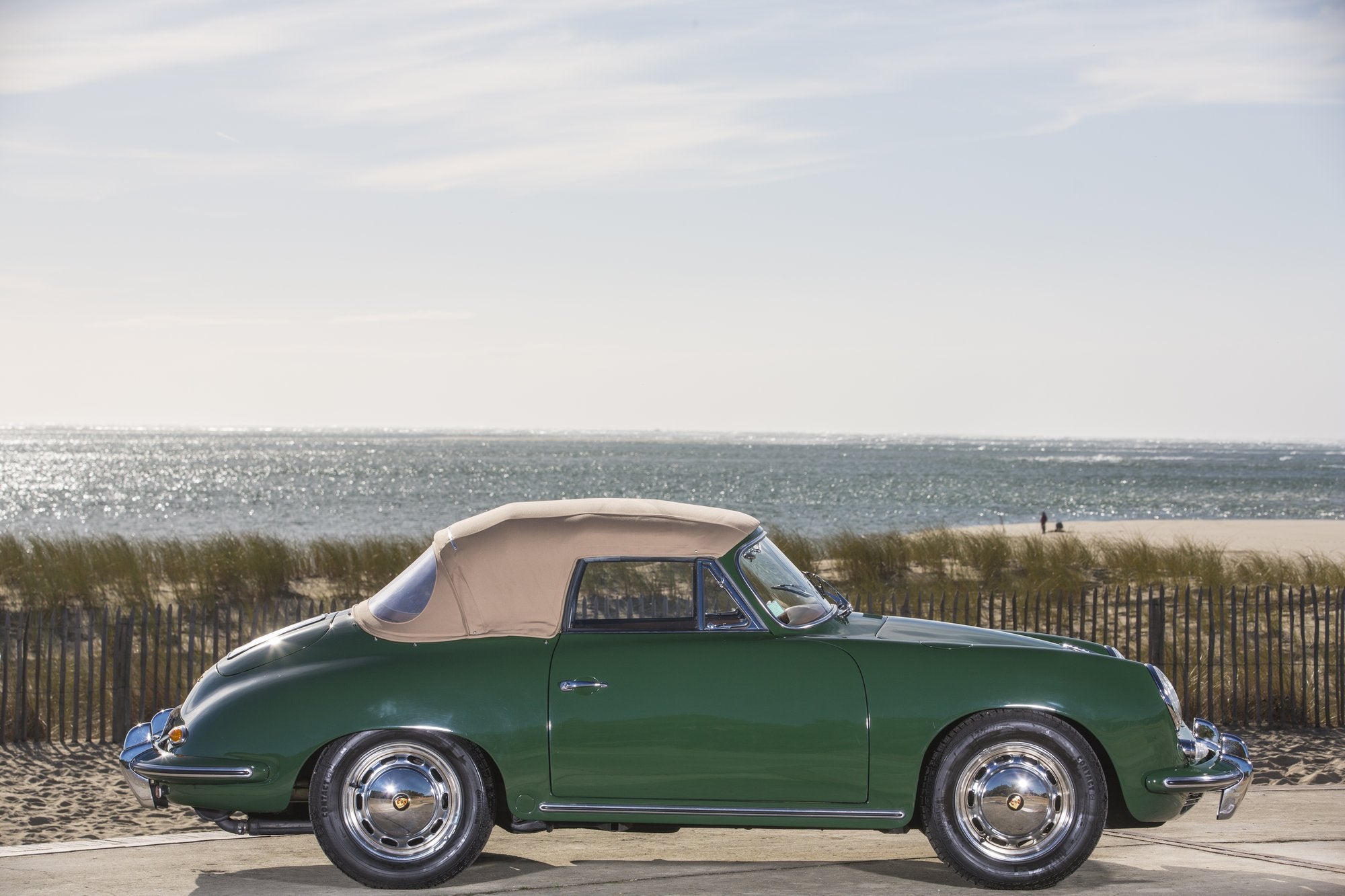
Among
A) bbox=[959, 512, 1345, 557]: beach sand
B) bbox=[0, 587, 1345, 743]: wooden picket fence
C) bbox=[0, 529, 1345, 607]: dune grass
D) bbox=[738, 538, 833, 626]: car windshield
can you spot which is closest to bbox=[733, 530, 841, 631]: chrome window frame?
bbox=[738, 538, 833, 626]: car windshield

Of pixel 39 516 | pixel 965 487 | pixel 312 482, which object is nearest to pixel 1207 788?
pixel 39 516

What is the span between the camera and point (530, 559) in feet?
18.8

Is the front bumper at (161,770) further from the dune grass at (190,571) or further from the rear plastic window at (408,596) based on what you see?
the dune grass at (190,571)

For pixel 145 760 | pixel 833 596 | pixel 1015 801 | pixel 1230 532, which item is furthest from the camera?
pixel 1230 532

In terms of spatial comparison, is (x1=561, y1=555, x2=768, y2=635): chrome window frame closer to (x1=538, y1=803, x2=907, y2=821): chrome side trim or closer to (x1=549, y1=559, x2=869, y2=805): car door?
(x1=549, y1=559, x2=869, y2=805): car door

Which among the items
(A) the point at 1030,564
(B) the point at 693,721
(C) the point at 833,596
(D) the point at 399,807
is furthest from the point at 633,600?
(A) the point at 1030,564

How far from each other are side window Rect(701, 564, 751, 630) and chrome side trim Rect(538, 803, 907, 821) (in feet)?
2.63

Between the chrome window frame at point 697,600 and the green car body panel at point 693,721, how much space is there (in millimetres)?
93

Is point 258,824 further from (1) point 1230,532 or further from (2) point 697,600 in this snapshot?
(1) point 1230,532

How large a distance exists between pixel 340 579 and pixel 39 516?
3749cm

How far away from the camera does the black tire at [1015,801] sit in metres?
5.36

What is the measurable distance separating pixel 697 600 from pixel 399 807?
5.29 feet

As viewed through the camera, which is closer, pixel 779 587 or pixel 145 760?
pixel 145 760

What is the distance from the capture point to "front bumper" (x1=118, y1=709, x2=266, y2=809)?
5438mm
